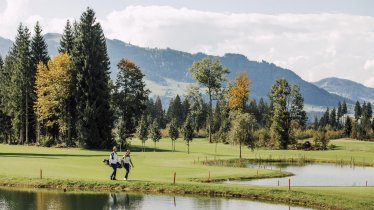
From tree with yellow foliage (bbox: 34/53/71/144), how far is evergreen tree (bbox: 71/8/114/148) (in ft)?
6.53

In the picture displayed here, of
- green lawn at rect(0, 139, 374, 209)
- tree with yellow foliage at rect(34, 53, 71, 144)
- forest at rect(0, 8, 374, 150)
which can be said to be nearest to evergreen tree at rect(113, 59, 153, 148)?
forest at rect(0, 8, 374, 150)

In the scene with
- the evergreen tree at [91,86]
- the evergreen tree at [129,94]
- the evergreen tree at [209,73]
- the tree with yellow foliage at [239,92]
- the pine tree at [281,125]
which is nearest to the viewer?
the evergreen tree at [91,86]

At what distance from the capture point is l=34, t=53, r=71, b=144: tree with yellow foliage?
97.0m

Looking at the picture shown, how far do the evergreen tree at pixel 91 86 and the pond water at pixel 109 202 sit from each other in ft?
177

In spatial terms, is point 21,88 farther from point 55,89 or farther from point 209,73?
point 209,73

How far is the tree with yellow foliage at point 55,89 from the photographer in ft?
318

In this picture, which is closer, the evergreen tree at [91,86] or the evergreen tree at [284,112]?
the evergreen tree at [91,86]

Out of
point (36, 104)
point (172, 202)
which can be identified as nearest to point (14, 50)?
point (36, 104)

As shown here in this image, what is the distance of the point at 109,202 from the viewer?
38.1 meters

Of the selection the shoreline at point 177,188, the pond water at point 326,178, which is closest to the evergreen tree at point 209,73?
the pond water at point 326,178

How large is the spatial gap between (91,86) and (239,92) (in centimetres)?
4704

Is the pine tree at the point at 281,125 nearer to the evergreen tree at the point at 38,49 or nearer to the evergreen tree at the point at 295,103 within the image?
the evergreen tree at the point at 295,103

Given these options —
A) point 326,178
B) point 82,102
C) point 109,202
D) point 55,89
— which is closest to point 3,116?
point 55,89

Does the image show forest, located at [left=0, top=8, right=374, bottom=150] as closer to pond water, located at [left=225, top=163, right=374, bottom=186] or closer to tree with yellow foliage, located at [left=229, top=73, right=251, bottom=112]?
tree with yellow foliage, located at [left=229, top=73, right=251, bottom=112]
